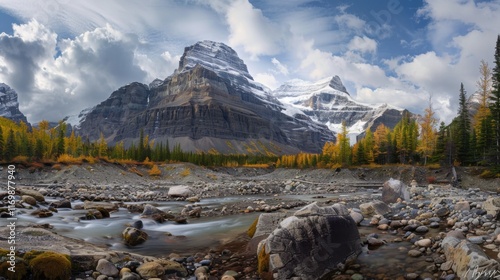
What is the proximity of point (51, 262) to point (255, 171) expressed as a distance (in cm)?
14623

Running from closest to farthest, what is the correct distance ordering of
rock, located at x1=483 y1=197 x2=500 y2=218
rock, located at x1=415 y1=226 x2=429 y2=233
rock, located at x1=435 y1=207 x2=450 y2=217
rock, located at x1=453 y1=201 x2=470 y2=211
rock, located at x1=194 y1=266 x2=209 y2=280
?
rock, located at x1=194 y1=266 x2=209 y2=280 < rock, located at x1=483 y1=197 x2=500 y2=218 < rock, located at x1=415 y1=226 x2=429 y2=233 < rock, located at x1=453 y1=201 x2=470 y2=211 < rock, located at x1=435 y1=207 x2=450 y2=217

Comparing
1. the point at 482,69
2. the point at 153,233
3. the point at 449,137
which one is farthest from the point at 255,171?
the point at 153,233

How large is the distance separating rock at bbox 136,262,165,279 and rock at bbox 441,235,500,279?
866 cm

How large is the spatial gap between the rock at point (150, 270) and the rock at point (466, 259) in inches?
341

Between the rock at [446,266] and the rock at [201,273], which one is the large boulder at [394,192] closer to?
the rock at [446,266]

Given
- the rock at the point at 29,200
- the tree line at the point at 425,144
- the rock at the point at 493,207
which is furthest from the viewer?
the tree line at the point at 425,144

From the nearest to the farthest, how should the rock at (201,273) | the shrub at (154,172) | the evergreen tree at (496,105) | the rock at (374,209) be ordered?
the rock at (201,273)
the rock at (374,209)
the evergreen tree at (496,105)
the shrub at (154,172)

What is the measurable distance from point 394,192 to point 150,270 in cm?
2008

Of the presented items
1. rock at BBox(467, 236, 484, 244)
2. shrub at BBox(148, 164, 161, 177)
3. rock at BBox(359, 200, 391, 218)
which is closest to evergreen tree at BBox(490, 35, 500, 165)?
rock at BBox(359, 200, 391, 218)

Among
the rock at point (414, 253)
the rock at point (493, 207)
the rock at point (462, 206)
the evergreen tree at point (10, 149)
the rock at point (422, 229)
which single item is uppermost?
the evergreen tree at point (10, 149)

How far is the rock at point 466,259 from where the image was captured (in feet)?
26.4

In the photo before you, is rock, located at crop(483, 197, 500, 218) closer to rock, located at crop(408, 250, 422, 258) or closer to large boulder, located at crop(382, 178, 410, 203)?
rock, located at crop(408, 250, 422, 258)

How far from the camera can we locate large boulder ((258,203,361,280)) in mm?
9305

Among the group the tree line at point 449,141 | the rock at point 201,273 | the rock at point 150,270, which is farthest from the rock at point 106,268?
the tree line at point 449,141
